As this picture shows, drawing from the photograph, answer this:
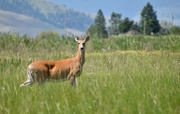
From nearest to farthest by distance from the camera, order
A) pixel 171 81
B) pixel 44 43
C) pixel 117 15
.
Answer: pixel 171 81, pixel 44 43, pixel 117 15

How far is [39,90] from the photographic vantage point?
4.96 m

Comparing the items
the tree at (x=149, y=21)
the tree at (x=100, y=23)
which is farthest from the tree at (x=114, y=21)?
the tree at (x=149, y=21)

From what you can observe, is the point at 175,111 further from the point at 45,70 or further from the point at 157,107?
the point at 45,70

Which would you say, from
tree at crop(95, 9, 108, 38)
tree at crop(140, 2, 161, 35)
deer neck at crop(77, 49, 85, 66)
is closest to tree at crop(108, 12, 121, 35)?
tree at crop(95, 9, 108, 38)

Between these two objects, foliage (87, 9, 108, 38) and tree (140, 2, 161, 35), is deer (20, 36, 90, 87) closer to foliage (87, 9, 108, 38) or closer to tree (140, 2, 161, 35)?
tree (140, 2, 161, 35)

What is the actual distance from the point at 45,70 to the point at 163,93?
16.6 ft

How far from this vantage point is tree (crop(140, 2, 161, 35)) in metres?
102

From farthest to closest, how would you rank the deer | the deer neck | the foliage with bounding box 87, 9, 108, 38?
the foliage with bounding box 87, 9, 108, 38 → the deer neck → the deer

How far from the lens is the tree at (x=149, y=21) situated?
102 meters

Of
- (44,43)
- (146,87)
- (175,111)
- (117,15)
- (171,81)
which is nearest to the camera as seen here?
(175,111)

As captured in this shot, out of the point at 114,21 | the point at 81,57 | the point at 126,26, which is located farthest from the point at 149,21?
the point at 81,57

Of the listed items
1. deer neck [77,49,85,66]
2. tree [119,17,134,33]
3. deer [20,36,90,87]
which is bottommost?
deer [20,36,90,87]

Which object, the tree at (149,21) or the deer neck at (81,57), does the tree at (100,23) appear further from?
the deer neck at (81,57)

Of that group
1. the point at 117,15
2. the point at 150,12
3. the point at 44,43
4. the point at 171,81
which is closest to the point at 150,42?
the point at 44,43
